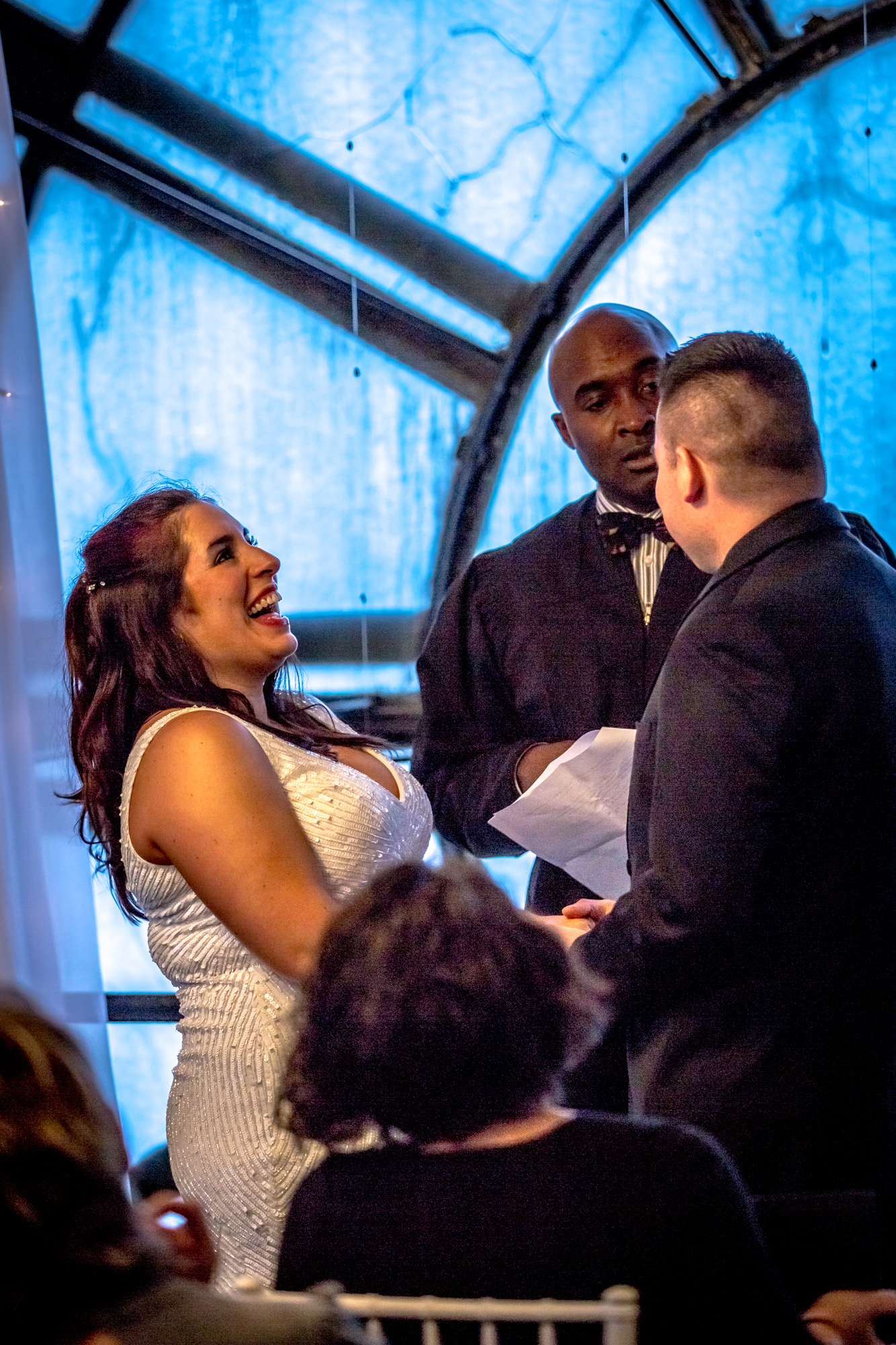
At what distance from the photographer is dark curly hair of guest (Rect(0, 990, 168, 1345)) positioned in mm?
752

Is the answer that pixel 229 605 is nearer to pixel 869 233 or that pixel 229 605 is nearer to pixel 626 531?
pixel 626 531

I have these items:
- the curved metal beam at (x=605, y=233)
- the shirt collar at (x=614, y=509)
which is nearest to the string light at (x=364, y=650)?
the curved metal beam at (x=605, y=233)

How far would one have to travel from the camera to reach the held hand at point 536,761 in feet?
7.39

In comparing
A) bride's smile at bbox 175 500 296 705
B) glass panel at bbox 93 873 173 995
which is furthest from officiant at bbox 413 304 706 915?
glass panel at bbox 93 873 173 995

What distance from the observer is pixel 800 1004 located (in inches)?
66.6

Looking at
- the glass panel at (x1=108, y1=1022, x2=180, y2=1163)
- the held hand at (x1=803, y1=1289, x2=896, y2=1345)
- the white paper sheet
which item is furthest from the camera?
the glass panel at (x1=108, y1=1022, x2=180, y2=1163)

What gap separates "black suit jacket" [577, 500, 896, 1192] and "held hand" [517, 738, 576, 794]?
1.71 ft

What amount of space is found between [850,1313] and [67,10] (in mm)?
2888

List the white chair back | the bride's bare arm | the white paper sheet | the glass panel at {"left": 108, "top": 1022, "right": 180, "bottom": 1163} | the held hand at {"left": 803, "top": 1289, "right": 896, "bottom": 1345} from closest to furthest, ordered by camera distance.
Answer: the white chair back, the held hand at {"left": 803, "top": 1289, "right": 896, "bottom": 1345}, the bride's bare arm, the white paper sheet, the glass panel at {"left": 108, "top": 1022, "right": 180, "bottom": 1163}

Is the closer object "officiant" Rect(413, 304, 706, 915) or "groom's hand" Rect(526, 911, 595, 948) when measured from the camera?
"groom's hand" Rect(526, 911, 595, 948)

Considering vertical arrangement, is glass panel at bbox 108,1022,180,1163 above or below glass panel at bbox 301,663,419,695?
below

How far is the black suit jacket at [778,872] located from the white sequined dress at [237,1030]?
13.9 inches

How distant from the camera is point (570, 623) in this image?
2.40 metres

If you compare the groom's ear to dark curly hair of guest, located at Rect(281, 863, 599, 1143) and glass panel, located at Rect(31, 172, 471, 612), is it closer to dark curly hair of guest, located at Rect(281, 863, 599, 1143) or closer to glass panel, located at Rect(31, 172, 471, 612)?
dark curly hair of guest, located at Rect(281, 863, 599, 1143)
